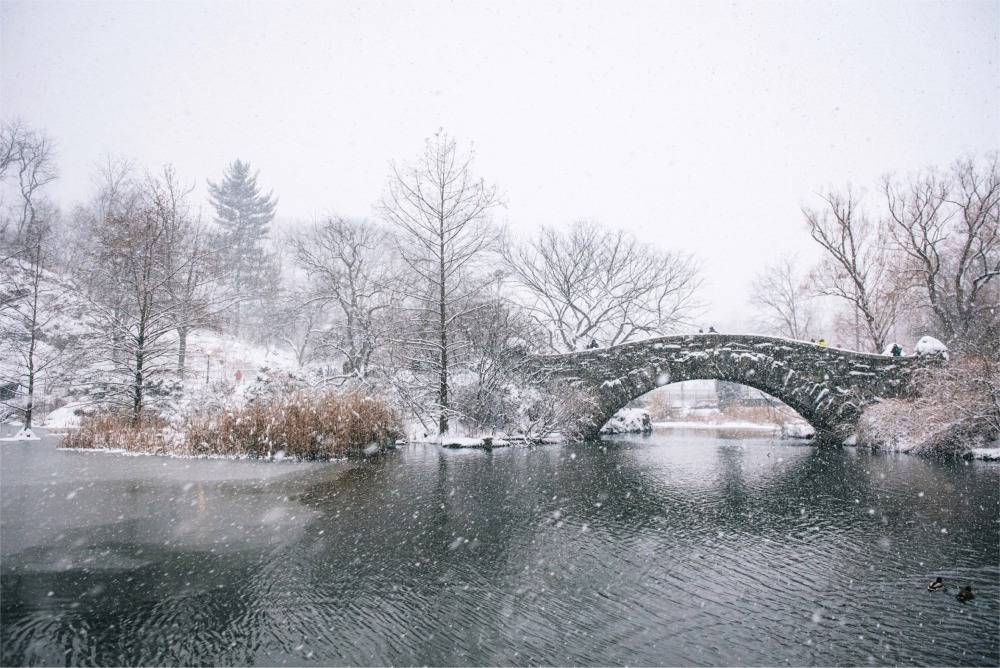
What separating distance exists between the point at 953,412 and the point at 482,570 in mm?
12940

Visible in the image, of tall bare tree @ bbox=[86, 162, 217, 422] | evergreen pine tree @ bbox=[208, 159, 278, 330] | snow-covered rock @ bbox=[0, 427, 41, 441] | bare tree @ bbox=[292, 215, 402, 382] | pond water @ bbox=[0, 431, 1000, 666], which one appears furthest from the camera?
evergreen pine tree @ bbox=[208, 159, 278, 330]

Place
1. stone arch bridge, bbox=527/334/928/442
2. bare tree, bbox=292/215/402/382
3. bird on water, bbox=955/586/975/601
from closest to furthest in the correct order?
bird on water, bbox=955/586/975/601 < stone arch bridge, bbox=527/334/928/442 < bare tree, bbox=292/215/402/382

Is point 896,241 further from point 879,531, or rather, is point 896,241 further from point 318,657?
point 318,657

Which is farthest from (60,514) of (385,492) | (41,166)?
(41,166)

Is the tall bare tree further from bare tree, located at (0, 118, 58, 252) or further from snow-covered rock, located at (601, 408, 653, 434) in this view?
snow-covered rock, located at (601, 408, 653, 434)

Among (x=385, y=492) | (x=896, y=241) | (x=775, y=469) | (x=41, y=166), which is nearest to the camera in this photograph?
(x=385, y=492)

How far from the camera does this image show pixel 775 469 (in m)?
10.3

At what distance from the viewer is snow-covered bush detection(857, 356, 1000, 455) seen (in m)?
11.1

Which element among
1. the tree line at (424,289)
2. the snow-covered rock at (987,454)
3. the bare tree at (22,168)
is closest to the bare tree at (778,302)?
the tree line at (424,289)

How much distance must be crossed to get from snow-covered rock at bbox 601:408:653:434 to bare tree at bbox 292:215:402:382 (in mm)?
9321

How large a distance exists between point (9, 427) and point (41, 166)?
14.1 meters

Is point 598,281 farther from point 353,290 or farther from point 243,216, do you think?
point 243,216

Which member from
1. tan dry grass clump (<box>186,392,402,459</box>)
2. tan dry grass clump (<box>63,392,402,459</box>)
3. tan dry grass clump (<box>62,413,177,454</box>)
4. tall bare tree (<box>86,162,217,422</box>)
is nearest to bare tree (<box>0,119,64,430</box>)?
tall bare tree (<box>86,162,217,422</box>)

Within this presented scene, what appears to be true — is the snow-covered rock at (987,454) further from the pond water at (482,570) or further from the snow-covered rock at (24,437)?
the snow-covered rock at (24,437)
